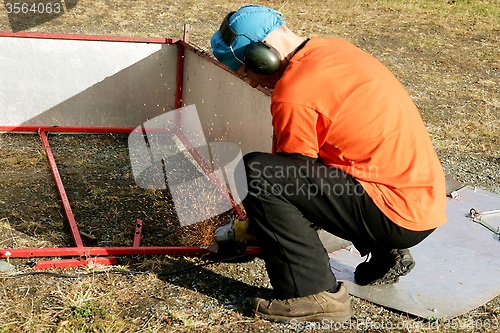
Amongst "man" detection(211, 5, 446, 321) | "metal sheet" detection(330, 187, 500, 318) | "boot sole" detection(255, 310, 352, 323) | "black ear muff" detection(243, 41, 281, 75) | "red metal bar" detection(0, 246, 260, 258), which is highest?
"black ear muff" detection(243, 41, 281, 75)

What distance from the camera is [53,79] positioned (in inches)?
228

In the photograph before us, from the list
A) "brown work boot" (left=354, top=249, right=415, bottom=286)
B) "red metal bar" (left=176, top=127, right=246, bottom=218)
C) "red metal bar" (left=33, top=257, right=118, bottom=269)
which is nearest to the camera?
"brown work boot" (left=354, top=249, right=415, bottom=286)

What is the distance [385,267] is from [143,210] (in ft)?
6.16

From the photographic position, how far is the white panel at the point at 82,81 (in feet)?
18.7

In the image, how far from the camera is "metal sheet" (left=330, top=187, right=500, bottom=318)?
3.44 m

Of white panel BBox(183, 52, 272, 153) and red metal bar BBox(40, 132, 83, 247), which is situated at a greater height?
white panel BBox(183, 52, 272, 153)

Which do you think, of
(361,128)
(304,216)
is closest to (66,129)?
(304,216)

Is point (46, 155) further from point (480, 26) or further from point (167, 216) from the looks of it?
point (480, 26)

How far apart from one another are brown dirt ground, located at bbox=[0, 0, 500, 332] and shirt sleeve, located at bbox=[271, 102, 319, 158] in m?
0.94

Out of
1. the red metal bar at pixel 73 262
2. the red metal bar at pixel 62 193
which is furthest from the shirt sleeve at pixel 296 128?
the red metal bar at pixel 62 193

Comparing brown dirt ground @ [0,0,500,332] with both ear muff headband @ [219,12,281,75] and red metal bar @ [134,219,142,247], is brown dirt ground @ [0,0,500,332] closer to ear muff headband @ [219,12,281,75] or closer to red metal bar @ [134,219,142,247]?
red metal bar @ [134,219,142,247]

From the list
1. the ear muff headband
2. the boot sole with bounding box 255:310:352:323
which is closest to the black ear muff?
the ear muff headband

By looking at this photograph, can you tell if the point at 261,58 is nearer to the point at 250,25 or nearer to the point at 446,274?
the point at 250,25

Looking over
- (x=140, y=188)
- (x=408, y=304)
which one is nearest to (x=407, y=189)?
(x=408, y=304)
